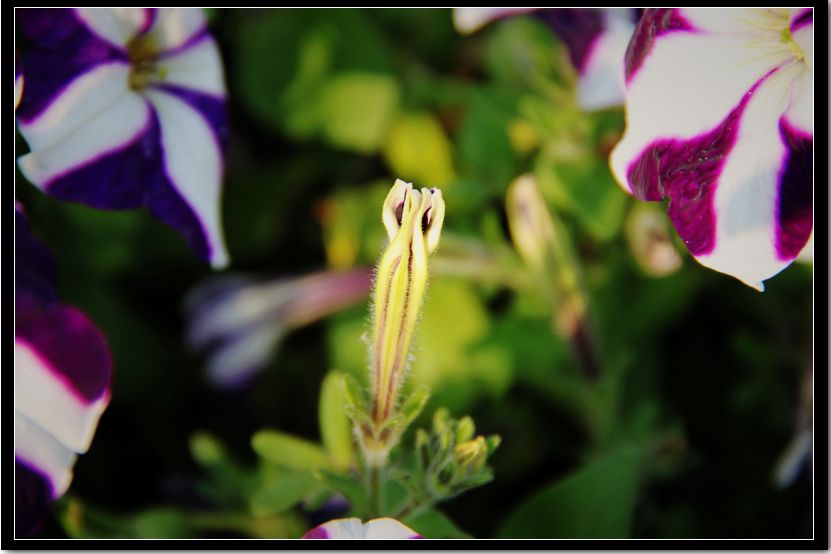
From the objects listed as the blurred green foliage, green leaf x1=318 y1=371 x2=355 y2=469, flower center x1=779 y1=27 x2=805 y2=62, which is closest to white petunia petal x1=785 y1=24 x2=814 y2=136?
flower center x1=779 y1=27 x2=805 y2=62

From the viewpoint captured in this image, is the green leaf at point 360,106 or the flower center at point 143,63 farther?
the green leaf at point 360,106

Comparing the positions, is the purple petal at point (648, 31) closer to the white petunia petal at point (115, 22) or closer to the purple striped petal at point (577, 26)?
the purple striped petal at point (577, 26)

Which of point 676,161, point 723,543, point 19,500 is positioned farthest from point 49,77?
point 723,543

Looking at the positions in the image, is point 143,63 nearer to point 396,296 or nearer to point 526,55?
point 396,296

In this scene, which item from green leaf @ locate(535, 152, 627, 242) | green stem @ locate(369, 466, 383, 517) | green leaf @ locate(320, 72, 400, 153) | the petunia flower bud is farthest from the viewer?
green leaf @ locate(320, 72, 400, 153)

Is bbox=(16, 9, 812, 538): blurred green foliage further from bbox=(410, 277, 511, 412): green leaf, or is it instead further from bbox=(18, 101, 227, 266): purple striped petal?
bbox=(18, 101, 227, 266): purple striped petal

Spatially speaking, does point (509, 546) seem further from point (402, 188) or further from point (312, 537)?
point (402, 188)

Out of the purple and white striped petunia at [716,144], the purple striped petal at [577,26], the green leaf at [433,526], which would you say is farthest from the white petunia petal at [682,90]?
the green leaf at [433,526]
